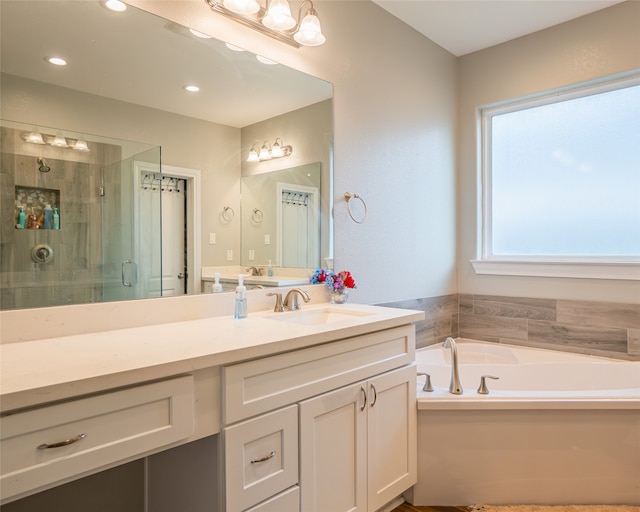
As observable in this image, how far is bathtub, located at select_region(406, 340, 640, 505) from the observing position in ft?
6.25

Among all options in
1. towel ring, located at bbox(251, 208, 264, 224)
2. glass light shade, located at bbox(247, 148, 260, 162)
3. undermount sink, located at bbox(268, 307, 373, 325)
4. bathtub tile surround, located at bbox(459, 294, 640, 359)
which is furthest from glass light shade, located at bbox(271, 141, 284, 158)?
bathtub tile surround, located at bbox(459, 294, 640, 359)

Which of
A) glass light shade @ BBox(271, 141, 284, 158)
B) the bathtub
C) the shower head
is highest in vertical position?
glass light shade @ BBox(271, 141, 284, 158)

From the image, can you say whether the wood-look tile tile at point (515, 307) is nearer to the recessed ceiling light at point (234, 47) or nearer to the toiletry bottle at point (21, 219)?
the recessed ceiling light at point (234, 47)

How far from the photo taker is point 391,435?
5.89 feet

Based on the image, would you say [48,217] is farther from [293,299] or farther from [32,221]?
[293,299]

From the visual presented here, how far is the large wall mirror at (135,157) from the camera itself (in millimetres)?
1318

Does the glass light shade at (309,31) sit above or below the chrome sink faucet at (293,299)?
above

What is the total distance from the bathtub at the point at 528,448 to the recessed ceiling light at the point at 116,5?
1.98m

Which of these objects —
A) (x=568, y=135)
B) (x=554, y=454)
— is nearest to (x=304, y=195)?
(x=554, y=454)

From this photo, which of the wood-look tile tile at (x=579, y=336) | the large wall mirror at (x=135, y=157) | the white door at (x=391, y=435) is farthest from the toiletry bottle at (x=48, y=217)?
the wood-look tile tile at (x=579, y=336)

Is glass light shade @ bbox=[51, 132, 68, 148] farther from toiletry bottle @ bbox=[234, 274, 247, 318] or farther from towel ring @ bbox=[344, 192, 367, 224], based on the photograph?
towel ring @ bbox=[344, 192, 367, 224]

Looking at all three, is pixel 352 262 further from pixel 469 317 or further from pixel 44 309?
pixel 44 309

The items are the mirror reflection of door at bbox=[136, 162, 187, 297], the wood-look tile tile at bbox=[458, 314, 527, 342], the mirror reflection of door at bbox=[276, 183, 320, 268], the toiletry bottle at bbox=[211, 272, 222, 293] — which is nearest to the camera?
the mirror reflection of door at bbox=[136, 162, 187, 297]

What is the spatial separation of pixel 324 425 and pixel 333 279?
2.82ft
